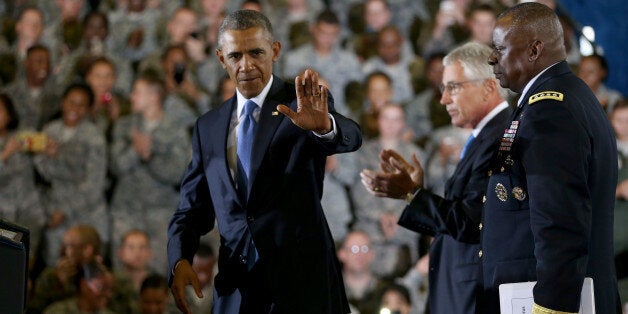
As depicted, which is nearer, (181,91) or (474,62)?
(474,62)

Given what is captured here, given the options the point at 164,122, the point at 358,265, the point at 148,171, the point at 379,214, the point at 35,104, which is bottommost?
the point at 358,265

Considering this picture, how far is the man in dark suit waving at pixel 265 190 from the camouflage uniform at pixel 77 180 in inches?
106

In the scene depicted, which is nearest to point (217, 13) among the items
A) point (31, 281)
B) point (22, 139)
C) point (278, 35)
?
point (278, 35)

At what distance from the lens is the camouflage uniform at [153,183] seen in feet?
17.4

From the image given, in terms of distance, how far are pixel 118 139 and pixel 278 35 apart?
1.27 m

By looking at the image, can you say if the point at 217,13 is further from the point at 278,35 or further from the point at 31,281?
the point at 31,281

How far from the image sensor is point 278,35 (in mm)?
5957

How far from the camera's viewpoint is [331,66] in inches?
225

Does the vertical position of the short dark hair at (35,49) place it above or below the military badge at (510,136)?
above

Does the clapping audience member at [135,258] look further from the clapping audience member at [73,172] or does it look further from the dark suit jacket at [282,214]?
the dark suit jacket at [282,214]

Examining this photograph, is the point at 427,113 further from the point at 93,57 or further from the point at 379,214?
the point at 93,57

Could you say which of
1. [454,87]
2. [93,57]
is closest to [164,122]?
[93,57]

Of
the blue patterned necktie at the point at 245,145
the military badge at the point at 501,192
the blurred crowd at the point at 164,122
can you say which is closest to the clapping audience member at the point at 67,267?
the blurred crowd at the point at 164,122

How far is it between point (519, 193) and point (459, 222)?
662 mm
